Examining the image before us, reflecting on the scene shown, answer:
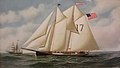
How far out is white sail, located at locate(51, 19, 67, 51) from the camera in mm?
1787

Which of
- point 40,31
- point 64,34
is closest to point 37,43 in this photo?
point 40,31

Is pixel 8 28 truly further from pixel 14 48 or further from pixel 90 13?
pixel 90 13

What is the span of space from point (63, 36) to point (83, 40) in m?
0.13

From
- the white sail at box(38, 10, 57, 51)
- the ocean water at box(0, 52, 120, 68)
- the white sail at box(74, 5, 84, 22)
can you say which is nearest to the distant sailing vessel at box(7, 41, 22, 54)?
the ocean water at box(0, 52, 120, 68)

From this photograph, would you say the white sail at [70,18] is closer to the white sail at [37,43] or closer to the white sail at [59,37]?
the white sail at [59,37]

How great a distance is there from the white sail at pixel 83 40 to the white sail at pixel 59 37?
0.06m

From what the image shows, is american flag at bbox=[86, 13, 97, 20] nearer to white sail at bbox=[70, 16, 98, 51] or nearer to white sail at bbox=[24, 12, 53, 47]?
white sail at bbox=[70, 16, 98, 51]

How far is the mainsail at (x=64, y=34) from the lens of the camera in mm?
1781

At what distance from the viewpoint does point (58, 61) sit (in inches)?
70.1

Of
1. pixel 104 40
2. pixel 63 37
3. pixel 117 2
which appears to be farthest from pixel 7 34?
pixel 117 2

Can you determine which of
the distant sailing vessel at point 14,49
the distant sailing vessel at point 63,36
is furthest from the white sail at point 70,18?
the distant sailing vessel at point 14,49

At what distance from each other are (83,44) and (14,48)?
45 cm

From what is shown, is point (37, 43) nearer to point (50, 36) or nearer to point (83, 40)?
point (50, 36)

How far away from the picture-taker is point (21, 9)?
1807mm
